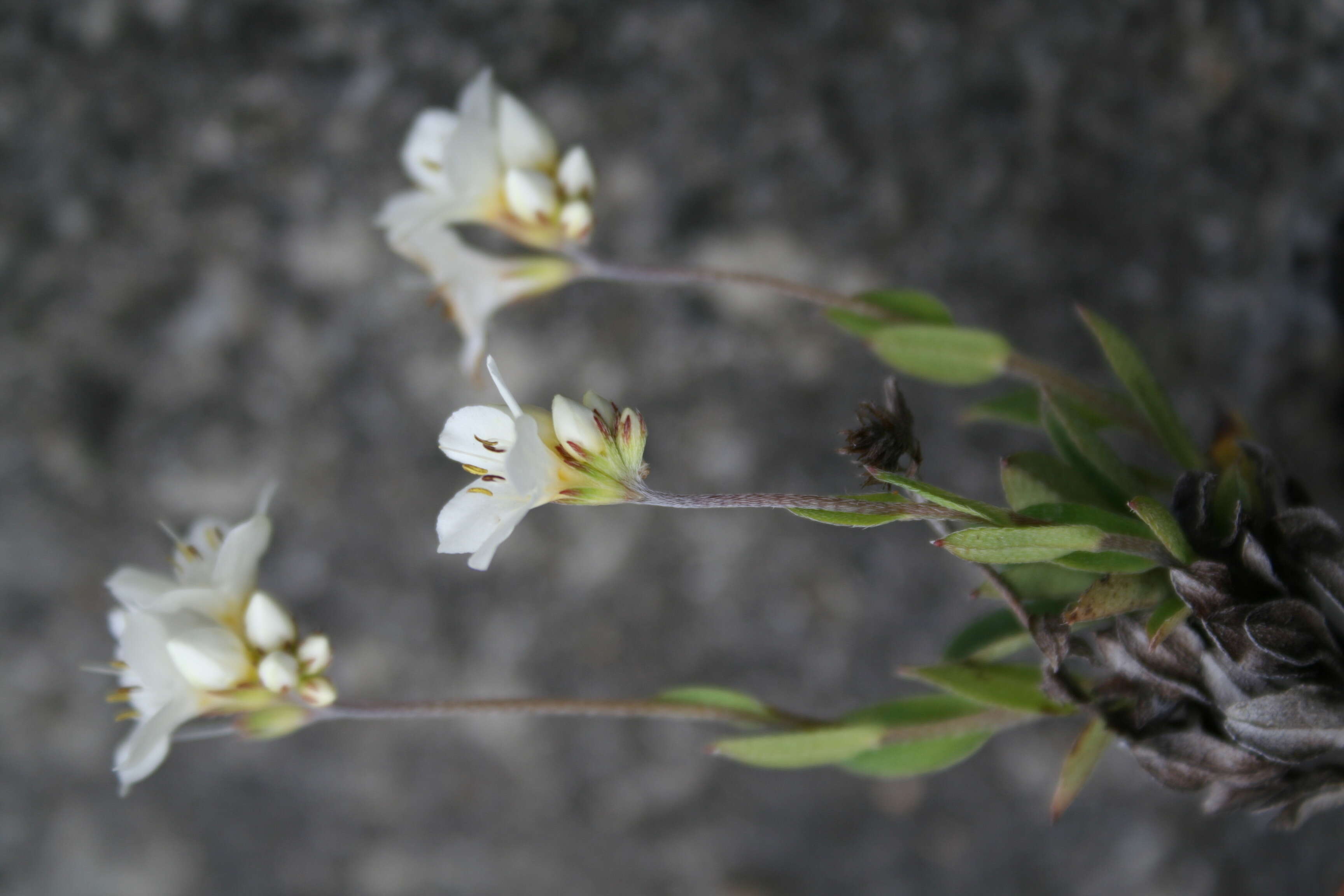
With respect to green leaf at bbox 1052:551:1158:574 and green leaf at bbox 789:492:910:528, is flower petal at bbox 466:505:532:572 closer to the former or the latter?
green leaf at bbox 789:492:910:528

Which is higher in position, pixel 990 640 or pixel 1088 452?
pixel 1088 452

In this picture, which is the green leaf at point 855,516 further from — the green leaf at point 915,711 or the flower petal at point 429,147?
the flower petal at point 429,147

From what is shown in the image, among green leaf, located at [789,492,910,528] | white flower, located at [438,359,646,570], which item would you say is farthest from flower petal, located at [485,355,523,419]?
green leaf, located at [789,492,910,528]

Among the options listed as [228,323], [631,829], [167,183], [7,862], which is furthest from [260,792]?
[167,183]

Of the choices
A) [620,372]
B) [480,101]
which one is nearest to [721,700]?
[480,101]

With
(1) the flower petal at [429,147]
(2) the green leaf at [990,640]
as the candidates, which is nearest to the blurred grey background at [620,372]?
(1) the flower petal at [429,147]

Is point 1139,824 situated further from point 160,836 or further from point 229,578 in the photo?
point 160,836

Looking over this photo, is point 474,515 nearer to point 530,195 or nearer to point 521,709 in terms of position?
point 521,709
